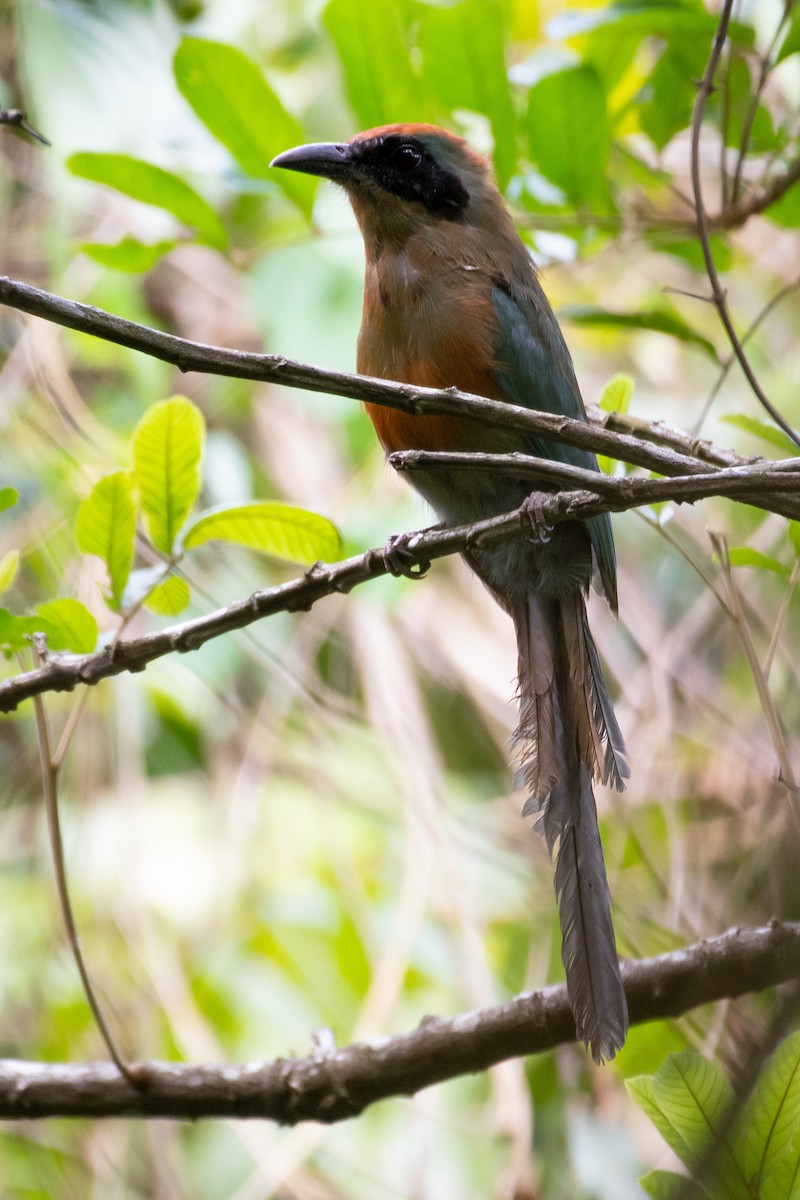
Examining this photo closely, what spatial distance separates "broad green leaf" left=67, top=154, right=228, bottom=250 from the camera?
89.8 inches

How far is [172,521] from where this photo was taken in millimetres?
1893

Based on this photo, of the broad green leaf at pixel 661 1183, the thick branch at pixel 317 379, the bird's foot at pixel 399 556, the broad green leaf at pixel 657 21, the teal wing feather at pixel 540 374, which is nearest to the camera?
the thick branch at pixel 317 379

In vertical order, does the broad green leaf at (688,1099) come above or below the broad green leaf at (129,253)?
below

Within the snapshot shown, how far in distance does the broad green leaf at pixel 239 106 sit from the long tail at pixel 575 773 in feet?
3.56

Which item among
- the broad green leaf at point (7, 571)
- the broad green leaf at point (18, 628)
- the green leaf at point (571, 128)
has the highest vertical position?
the green leaf at point (571, 128)

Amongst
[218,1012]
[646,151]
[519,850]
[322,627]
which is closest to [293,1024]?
[218,1012]

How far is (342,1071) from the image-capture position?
204 cm

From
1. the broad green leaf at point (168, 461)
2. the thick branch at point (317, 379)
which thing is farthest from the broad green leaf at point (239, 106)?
the thick branch at point (317, 379)

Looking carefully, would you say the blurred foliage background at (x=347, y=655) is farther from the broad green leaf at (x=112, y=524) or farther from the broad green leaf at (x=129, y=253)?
the broad green leaf at (x=112, y=524)

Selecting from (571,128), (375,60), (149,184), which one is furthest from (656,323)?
(149,184)

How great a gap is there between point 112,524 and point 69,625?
0.17 metres

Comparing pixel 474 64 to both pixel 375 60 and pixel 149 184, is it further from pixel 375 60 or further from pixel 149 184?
pixel 149 184

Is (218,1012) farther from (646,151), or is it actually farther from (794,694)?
(646,151)

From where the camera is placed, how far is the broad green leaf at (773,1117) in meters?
1.48
